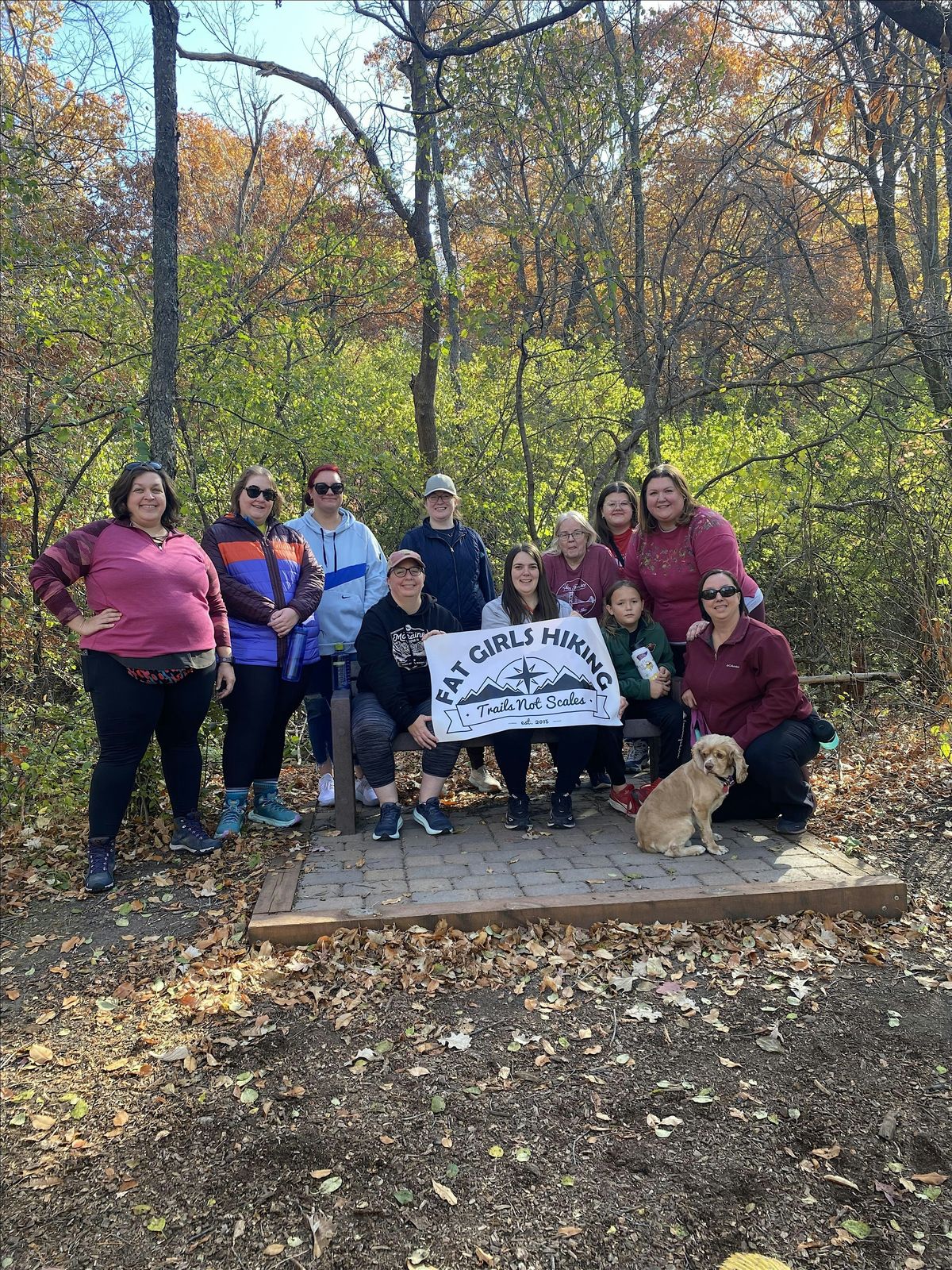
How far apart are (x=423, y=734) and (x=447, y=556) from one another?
1.34m

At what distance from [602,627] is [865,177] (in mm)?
5259

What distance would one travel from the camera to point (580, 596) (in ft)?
19.6

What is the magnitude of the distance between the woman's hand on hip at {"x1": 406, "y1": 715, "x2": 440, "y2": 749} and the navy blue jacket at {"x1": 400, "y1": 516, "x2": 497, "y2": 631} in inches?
34.9

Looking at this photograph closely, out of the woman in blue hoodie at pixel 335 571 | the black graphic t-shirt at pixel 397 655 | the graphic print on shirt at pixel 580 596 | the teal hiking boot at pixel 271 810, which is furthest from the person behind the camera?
the graphic print on shirt at pixel 580 596

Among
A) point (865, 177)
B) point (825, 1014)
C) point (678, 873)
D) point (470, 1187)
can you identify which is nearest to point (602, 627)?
point (678, 873)

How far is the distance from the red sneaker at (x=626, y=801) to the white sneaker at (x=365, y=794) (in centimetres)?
161

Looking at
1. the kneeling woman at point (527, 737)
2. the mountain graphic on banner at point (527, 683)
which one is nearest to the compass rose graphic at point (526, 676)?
the mountain graphic on banner at point (527, 683)

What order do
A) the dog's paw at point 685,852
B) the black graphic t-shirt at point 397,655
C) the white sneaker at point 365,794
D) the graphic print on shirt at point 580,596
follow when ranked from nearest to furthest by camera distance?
the dog's paw at point 685,852, the black graphic t-shirt at point 397,655, the graphic print on shirt at point 580,596, the white sneaker at point 365,794

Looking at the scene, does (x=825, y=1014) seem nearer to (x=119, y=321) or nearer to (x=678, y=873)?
(x=678, y=873)

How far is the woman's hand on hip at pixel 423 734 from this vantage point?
5414 millimetres

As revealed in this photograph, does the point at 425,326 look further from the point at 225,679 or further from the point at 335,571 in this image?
the point at 225,679

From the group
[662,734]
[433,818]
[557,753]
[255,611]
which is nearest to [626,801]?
[662,734]

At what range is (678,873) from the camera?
4.71m

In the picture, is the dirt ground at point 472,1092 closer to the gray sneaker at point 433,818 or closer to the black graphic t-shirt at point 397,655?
the gray sneaker at point 433,818
